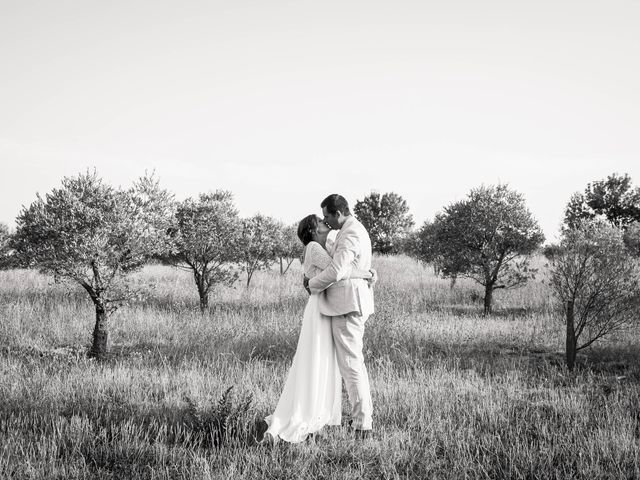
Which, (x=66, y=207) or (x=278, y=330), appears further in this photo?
(x=278, y=330)

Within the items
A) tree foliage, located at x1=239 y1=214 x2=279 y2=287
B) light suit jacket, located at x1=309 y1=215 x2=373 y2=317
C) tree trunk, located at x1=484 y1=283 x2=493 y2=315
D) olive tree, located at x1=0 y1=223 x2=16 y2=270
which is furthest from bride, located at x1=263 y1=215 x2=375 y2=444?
olive tree, located at x1=0 y1=223 x2=16 y2=270

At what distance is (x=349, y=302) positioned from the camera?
→ 17.1 ft

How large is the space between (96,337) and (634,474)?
8.52 metres

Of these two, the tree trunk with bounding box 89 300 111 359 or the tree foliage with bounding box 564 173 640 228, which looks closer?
the tree trunk with bounding box 89 300 111 359

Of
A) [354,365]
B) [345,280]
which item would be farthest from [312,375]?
[345,280]

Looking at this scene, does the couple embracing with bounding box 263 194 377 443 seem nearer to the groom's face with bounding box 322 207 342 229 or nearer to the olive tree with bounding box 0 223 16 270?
the groom's face with bounding box 322 207 342 229

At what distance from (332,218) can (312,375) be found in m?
1.81

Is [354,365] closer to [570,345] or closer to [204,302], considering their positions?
[570,345]

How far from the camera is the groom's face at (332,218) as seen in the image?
5402 millimetres

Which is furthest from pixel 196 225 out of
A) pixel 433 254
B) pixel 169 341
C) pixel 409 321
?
pixel 433 254

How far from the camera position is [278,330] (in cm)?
1132

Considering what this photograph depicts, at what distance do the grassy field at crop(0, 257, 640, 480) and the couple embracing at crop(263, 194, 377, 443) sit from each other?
0.33 metres

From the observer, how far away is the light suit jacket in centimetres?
504

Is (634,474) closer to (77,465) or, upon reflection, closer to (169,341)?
(77,465)
